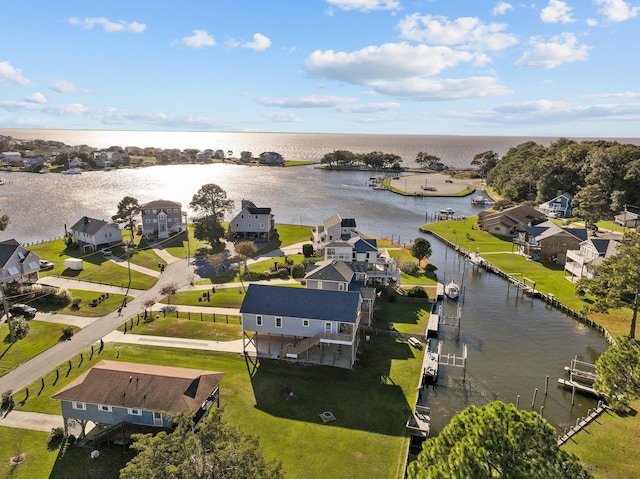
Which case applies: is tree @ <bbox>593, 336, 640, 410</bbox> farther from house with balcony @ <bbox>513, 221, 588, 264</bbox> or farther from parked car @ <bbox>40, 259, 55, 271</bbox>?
parked car @ <bbox>40, 259, 55, 271</bbox>

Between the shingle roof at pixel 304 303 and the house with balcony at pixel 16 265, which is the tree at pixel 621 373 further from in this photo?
the house with balcony at pixel 16 265

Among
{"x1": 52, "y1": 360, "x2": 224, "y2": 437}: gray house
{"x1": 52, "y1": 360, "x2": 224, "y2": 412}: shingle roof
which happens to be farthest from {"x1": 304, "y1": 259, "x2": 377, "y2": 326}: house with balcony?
{"x1": 52, "y1": 360, "x2": 224, "y2": 437}: gray house

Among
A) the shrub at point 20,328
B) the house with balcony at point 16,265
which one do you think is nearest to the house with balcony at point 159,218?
the house with balcony at point 16,265

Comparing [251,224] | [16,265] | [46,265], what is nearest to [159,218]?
[251,224]

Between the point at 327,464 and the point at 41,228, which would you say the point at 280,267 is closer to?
the point at 327,464

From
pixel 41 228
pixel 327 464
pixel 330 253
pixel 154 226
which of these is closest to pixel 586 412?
pixel 327 464

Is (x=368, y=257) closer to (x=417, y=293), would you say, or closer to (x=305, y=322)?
(x=417, y=293)
